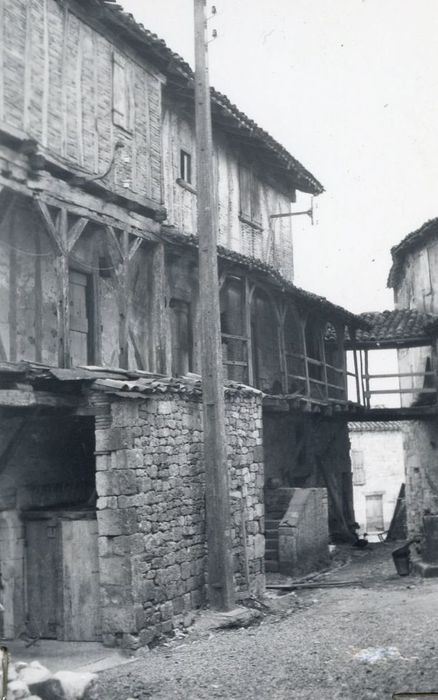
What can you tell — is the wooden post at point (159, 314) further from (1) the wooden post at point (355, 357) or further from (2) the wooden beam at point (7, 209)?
(1) the wooden post at point (355, 357)

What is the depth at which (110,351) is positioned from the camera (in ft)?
40.8

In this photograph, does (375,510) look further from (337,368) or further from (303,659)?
(303,659)

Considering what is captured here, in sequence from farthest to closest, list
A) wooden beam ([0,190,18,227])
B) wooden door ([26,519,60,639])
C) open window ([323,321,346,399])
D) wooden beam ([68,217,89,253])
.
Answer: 1. open window ([323,321,346,399])
2. wooden beam ([68,217,89,253])
3. wooden beam ([0,190,18,227])
4. wooden door ([26,519,60,639])

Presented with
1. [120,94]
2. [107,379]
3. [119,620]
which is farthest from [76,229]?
[119,620]

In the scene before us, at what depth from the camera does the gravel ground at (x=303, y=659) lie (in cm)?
702

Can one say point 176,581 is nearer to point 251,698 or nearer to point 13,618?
point 13,618

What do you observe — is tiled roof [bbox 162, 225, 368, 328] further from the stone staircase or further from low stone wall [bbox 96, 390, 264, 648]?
the stone staircase

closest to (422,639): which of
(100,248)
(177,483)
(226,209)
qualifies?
(177,483)

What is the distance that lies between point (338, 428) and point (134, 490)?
1387 centimetres

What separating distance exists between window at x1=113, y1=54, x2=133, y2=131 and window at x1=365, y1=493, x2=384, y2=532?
26068 mm

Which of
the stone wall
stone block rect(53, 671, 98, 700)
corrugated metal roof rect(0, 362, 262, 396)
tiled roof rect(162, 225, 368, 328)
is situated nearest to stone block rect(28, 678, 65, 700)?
stone block rect(53, 671, 98, 700)

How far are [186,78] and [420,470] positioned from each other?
13.7 m

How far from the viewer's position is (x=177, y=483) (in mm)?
9898

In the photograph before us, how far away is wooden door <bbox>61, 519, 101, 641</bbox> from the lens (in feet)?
29.4
